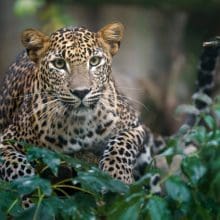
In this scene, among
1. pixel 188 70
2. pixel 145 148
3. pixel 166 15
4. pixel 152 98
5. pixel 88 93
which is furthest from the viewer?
pixel 166 15

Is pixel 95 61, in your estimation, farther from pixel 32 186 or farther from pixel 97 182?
pixel 32 186

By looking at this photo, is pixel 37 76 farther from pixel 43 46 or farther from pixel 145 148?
pixel 145 148

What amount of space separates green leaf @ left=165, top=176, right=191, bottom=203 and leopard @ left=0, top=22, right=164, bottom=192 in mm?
2354

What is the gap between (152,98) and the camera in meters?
17.9

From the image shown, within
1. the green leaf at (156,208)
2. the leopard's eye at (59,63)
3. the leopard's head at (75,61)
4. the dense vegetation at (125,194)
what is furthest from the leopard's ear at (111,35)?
the green leaf at (156,208)

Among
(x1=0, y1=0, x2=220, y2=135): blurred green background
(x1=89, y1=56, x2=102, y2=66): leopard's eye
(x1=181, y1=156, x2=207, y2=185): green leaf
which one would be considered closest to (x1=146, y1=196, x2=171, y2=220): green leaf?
(x1=181, y1=156, x2=207, y2=185): green leaf

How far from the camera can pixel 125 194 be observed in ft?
22.2

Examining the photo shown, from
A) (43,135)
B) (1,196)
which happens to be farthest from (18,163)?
(1,196)

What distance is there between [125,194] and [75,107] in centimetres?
234

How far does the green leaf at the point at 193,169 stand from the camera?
671cm

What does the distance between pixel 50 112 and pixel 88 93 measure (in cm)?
66

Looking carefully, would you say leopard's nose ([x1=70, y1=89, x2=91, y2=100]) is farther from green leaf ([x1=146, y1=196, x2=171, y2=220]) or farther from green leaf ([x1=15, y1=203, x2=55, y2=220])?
green leaf ([x1=146, y1=196, x2=171, y2=220])

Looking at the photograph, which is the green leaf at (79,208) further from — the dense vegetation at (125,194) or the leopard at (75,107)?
the leopard at (75,107)

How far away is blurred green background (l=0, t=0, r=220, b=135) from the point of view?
695 inches
